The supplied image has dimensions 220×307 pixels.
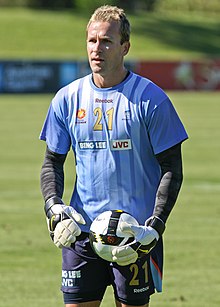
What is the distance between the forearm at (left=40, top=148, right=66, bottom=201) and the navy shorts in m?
0.32

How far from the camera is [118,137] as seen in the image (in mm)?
6086

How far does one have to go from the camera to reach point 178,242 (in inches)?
473

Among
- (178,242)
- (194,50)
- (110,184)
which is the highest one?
(110,184)

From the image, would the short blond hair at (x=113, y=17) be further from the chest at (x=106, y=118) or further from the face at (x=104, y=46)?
the chest at (x=106, y=118)

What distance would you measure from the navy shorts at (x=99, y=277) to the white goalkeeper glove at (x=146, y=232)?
229mm

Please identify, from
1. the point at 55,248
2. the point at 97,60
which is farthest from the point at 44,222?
the point at 97,60

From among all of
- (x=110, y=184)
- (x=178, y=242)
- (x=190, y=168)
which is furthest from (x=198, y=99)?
(x=110, y=184)

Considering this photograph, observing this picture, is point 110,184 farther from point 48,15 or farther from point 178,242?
point 48,15

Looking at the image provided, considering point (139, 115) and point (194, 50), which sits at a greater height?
point (139, 115)

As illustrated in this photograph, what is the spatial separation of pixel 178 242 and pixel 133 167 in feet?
19.6

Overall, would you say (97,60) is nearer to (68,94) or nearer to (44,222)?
(68,94)

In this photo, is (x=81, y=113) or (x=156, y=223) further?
(x=81, y=113)

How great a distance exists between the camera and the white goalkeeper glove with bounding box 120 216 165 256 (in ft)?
19.3

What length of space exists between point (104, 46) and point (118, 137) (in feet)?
1.78
